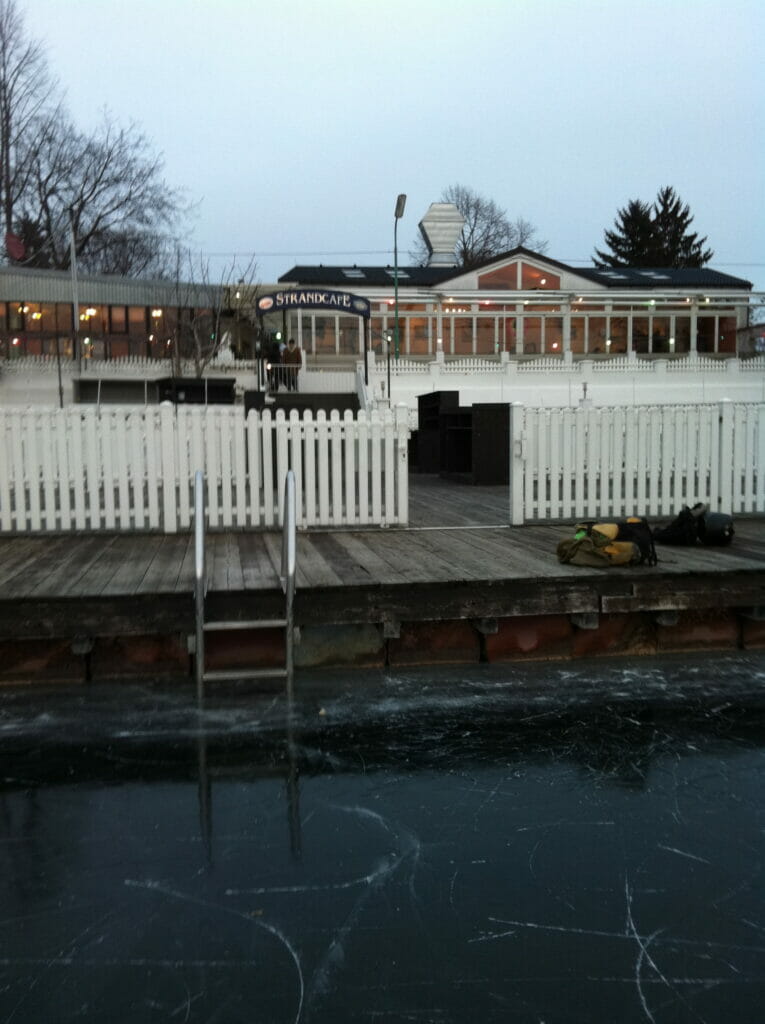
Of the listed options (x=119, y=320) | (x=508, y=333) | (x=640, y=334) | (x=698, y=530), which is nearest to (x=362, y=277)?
(x=508, y=333)

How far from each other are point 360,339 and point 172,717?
3439cm

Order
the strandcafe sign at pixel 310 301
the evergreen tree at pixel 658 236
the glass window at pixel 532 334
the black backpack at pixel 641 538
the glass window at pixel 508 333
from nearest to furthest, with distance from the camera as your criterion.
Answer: the black backpack at pixel 641 538 < the strandcafe sign at pixel 310 301 < the glass window at pixel 508 333 < the glass window at pixel 532 334 < the evergreen tree at pixel 658 236

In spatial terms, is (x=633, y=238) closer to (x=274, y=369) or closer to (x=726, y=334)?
(x=726, y=334)

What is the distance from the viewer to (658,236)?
231 feet

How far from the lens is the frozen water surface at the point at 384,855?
8.73ft

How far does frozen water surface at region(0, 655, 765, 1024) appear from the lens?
2.66 metres

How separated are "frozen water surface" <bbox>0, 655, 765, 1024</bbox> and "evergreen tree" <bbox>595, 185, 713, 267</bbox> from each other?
71.5 metres

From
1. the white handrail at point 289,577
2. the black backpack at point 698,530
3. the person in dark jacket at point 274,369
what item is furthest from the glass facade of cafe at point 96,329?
the white handrail at point 289,577

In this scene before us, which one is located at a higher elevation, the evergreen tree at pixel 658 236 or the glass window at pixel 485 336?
the evergreen tree at pixel 658 236

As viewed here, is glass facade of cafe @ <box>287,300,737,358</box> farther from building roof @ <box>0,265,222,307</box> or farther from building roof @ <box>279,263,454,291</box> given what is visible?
building roof @ <box>0,265,222,307</box>

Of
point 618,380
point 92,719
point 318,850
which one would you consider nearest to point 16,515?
point 92,719

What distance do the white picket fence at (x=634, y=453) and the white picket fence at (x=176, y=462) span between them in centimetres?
134

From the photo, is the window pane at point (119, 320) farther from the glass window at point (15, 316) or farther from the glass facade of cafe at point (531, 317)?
the glass facade of cafe at point (531, 317)

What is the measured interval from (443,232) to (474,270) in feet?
34.8
